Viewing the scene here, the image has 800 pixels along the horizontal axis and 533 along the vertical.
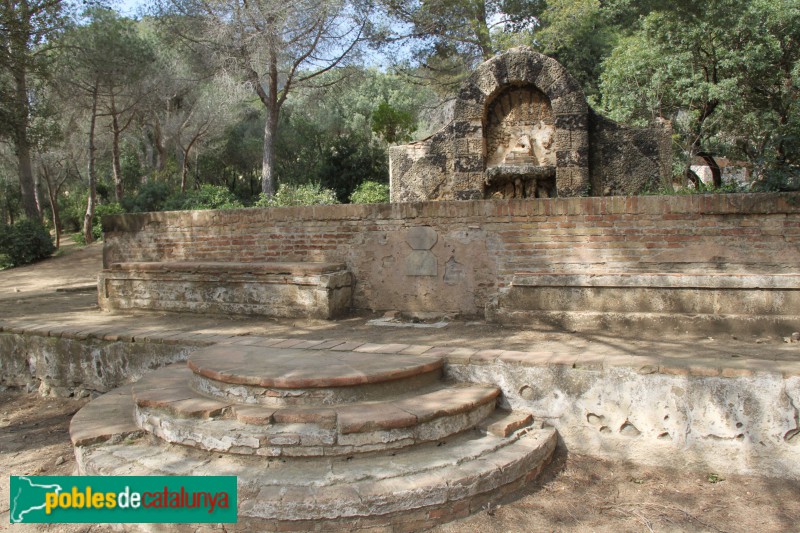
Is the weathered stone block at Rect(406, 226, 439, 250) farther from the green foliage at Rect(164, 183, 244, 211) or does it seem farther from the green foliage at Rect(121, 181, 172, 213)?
the green foliage at Rect(121, 181, 172, 213)

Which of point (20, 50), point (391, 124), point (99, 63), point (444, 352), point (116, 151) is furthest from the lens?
point (116, 151)

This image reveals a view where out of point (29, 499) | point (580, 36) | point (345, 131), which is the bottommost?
point (29, 499)

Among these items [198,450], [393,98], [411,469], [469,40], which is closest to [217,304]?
[198,450]

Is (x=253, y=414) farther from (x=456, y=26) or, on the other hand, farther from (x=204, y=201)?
(x=456, y=26)

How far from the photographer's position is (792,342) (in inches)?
171

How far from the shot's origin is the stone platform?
118 inches

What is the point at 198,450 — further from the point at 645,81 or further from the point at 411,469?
the point at 645,81

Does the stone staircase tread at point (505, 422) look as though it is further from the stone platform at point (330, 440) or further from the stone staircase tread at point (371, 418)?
the stone staircase tread at point (371, 418)

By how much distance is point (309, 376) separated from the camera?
3648mm

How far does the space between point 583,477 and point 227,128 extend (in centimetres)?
2254

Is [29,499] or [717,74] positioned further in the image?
[717,74]

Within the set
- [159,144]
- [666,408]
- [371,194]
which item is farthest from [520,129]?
[159,144]

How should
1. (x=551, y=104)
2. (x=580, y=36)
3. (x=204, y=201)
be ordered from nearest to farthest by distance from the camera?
(x=551, y=104) < (x=204, y=201) < (x=580, y=36)

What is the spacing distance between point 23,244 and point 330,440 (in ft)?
48.4
